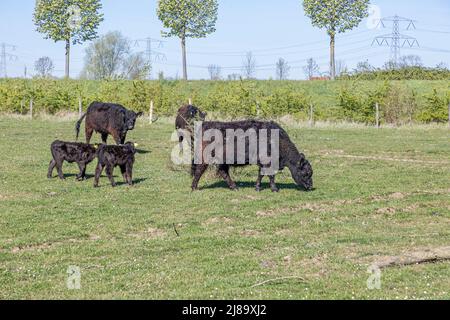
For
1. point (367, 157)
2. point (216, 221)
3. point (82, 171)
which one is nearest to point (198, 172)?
point (216, 221)

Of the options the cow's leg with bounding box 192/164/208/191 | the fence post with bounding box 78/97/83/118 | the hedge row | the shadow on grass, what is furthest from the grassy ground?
the hedge row

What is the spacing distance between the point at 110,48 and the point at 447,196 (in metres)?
75.6

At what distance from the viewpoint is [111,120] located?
22094 millimetres

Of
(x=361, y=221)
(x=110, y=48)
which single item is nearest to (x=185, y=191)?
(x=361, y=221)

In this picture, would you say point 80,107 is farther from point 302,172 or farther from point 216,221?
point 216,221

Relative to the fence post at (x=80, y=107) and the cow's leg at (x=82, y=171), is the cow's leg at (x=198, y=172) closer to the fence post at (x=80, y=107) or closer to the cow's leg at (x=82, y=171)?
the cow's leg at (x=82, y=171)

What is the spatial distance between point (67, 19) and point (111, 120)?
151 ft

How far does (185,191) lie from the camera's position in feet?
55.1

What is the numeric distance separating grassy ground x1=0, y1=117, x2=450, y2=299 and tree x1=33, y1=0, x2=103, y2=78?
44.7 meters

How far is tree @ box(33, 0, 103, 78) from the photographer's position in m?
64.4

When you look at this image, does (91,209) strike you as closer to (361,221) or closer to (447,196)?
(361,221)

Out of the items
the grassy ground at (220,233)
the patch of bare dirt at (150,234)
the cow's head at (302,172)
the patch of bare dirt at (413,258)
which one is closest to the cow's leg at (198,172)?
the grassy ground at (220,233)

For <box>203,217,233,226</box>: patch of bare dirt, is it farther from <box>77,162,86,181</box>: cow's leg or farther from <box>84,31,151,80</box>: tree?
<box>84,31,151,80</box>: tree

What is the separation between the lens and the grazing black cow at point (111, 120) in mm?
21781
